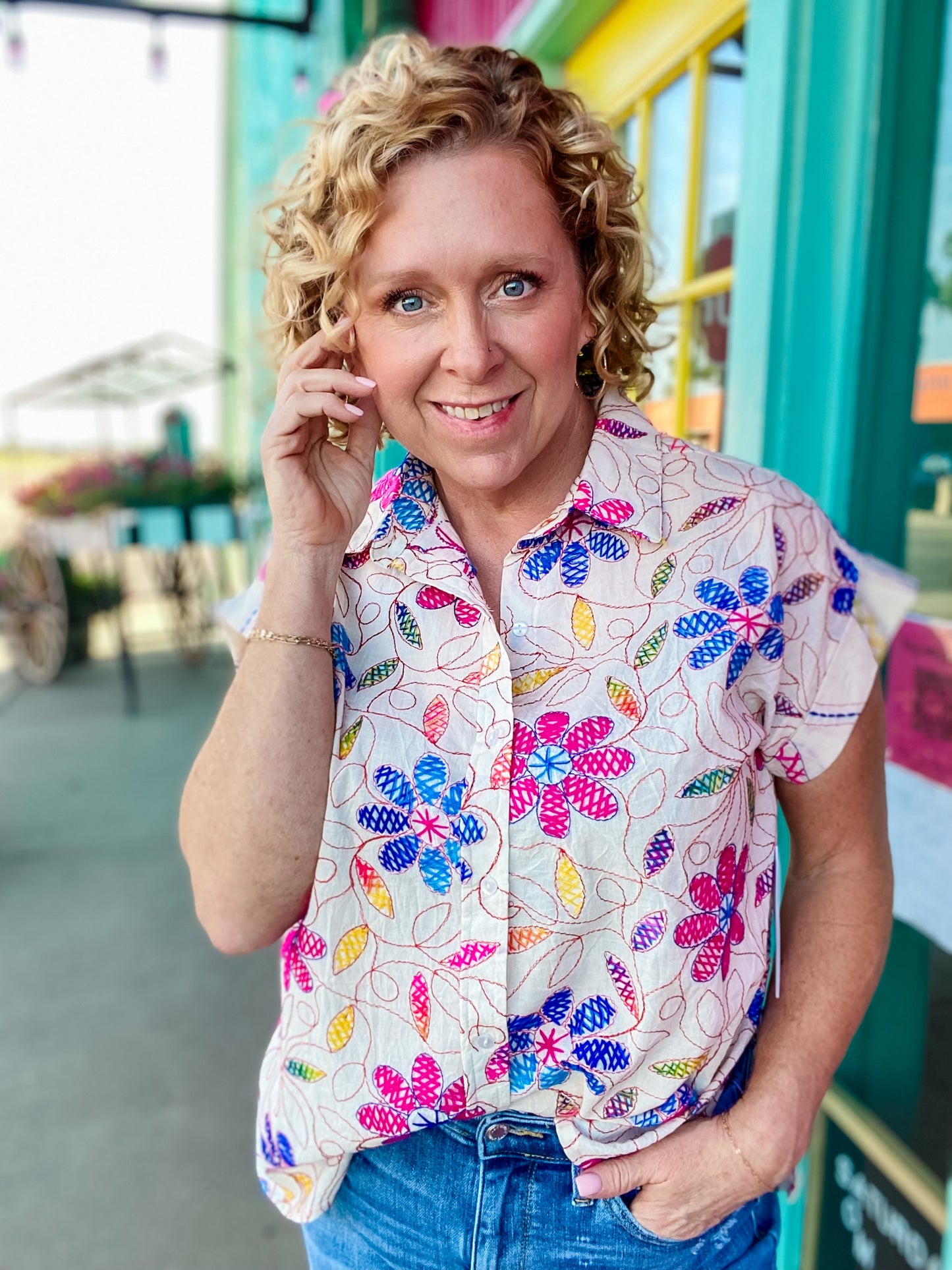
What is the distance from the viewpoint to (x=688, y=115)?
6.28 ft

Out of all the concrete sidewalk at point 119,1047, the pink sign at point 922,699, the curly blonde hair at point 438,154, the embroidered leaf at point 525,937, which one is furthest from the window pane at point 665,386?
the concrete sidewalk at point 119,1047

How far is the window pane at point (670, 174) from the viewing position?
196cm

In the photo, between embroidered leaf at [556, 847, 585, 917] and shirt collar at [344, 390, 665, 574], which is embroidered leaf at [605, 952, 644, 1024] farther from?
shirt collar at [344, 390, 665, 574]

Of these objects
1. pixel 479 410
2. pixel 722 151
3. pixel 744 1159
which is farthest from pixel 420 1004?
pixel 722 151

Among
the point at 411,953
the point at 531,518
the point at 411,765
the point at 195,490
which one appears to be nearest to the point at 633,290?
the point at 531,518

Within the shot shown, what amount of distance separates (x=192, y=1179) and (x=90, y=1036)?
701mm

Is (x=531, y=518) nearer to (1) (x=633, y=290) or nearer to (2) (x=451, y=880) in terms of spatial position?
(1) (x=633, y=290)

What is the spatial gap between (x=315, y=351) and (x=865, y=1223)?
69.1 inches

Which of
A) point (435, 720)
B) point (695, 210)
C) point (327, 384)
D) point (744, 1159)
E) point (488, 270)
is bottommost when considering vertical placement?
point (744, 1159)

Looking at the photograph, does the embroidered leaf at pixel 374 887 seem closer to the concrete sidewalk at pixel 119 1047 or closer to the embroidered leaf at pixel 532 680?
the embroidered leaf at pixel 532 680

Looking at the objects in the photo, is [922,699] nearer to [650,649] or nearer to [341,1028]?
[650,649]

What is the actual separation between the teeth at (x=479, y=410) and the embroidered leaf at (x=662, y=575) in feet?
0.78

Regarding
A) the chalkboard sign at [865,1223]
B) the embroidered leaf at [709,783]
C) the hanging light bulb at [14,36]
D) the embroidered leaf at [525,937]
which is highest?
the hanging light bulb at [14,36]

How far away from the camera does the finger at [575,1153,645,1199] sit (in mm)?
999
